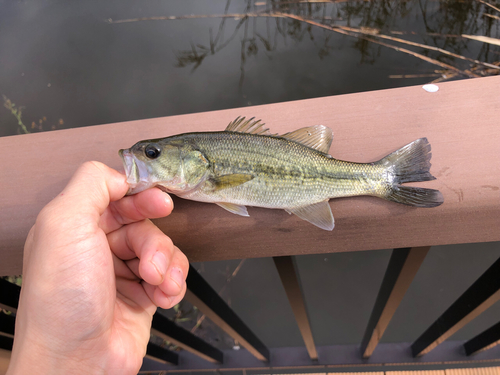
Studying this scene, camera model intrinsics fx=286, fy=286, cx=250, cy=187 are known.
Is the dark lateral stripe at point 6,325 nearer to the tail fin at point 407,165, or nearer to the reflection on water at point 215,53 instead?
the reflection on water at point 215,53

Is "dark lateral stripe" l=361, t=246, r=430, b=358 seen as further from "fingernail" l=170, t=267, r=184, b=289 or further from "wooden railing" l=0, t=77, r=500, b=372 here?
"fingernail" l=170, t=267, r=184, b=289

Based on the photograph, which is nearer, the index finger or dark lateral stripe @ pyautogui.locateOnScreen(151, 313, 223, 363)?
the index finger

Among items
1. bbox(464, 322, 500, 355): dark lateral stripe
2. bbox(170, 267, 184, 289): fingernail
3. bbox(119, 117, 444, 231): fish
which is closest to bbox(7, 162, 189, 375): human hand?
bbox(170, 267, 184, 289): fingernail

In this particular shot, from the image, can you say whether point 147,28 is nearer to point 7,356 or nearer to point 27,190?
point 27,190

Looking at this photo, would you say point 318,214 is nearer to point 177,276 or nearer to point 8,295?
point 177,276

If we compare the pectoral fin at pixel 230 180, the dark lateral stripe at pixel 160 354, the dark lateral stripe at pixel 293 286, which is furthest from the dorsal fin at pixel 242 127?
the dark lateral stripe at pixel 160 354

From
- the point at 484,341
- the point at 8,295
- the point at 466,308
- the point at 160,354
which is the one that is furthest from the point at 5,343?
the point at 484,341

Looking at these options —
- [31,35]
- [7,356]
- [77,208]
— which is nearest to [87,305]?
[77,208]
